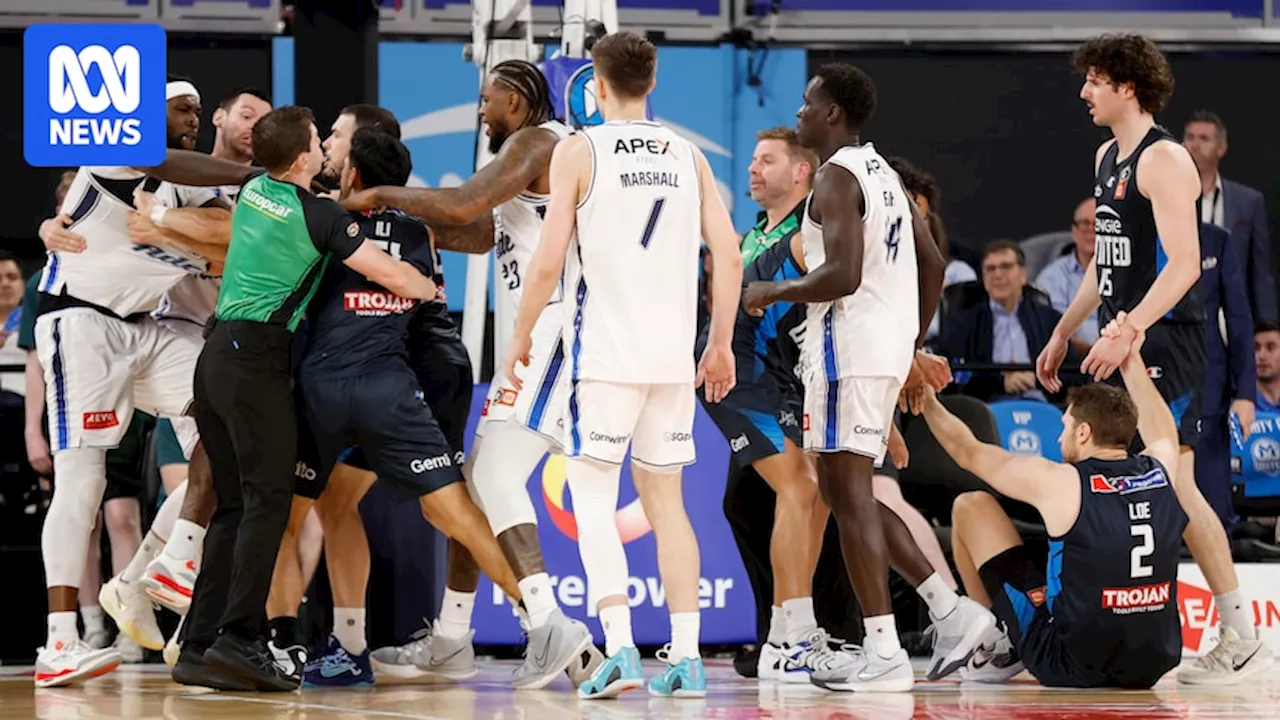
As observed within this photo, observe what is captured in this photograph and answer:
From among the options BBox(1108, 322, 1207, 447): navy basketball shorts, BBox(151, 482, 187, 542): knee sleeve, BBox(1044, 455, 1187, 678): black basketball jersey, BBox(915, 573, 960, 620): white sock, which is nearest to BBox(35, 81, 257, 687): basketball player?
BBox(151, 482, 187, 542): knee sleeve

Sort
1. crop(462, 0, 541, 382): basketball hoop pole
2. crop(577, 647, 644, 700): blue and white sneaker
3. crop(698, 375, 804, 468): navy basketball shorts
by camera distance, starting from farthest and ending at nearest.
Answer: crop(462, 0, 541, 382): basketball hoop pole < crop(698, 375, 804, 468): navy basketball shorts < crop(577, 647, 644, 700): blue and white sneaker

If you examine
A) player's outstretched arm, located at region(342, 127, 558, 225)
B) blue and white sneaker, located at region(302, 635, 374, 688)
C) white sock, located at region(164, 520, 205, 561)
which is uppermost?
player's outstretched arm, located at region(342, 127, 558, 225)

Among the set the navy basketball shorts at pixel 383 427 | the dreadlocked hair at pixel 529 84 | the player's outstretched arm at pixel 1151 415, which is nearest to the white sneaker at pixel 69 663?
the navy basketball shorts at pixel 383 427

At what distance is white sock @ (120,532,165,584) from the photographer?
680cm

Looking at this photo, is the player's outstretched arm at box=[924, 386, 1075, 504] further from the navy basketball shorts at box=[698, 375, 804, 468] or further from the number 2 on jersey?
the navy basketball shorts at box=[698, 375, 804, 468]

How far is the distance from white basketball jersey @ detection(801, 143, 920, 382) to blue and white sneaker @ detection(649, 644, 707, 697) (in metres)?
1.16

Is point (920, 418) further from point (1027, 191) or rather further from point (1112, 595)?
point (1027, 191)

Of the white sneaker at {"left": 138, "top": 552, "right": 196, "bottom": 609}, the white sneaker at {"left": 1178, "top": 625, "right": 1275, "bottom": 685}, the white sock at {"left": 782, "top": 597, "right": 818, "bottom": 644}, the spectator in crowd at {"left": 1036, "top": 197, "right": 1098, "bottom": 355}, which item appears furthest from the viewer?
the spectator in crowd at {"left": 1036, "top": 197, "right": 1098, "bottom": 355}

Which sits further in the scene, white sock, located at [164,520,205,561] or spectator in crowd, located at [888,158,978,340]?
spectator in crowd, located at [888,158,978,340]

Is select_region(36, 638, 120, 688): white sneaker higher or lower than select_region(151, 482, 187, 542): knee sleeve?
lower

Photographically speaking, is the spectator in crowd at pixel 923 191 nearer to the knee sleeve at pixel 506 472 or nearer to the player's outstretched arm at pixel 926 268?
the player's outstretched arm at pixel 926 268

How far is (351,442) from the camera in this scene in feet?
20.8

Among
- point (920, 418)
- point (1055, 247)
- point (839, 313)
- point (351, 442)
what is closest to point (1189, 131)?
point (920, 418)

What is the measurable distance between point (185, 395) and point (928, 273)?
294cm
